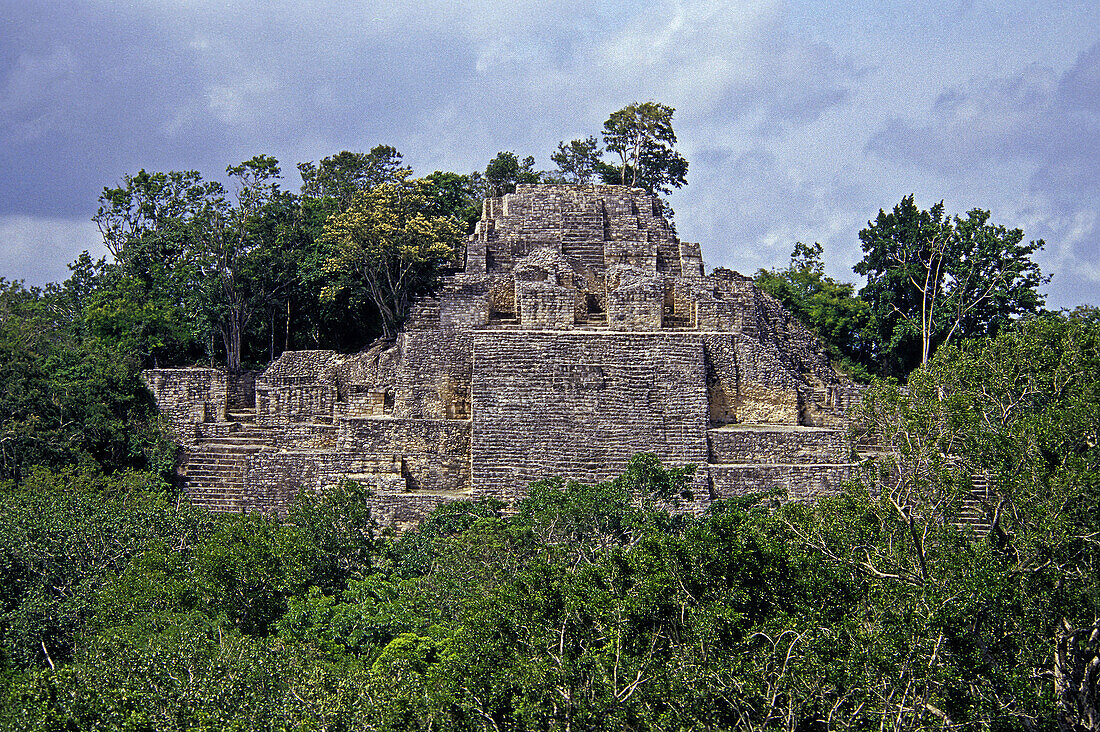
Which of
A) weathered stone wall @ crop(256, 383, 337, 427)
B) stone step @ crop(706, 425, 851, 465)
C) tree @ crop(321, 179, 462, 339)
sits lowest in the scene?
stone step @ crop(706, 425, 851, 465)

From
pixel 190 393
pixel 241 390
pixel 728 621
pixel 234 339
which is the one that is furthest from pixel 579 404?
pixel 234 339

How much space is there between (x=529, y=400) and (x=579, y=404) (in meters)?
1.08

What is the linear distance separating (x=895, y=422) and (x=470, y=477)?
1146 centimetres

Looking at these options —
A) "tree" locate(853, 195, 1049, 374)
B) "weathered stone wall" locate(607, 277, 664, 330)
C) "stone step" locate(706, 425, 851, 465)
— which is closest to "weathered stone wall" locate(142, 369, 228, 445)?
"weathered stone wall" locate(607, 277, 664, 330)

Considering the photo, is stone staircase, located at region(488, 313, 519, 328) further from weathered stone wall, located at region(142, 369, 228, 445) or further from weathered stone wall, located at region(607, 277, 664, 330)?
weathered stone wall, located at region(142, 369, 228, 445)

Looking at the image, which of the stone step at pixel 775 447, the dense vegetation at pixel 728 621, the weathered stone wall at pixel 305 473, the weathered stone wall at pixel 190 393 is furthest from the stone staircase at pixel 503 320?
the dense vegetation at pixel 728 621

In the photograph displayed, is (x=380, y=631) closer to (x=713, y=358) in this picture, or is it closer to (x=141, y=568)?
(x=141, y=568)

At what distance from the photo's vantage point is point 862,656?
45.6 feet

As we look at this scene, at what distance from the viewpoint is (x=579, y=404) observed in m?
26.2

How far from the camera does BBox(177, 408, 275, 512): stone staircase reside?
2767 centimetres

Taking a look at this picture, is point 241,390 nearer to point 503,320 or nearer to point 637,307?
point 503,320

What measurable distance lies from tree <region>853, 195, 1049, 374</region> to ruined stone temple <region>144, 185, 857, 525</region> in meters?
6.23

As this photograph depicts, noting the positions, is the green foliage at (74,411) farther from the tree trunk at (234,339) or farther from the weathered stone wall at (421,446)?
the weathered stone wall at (421,446)

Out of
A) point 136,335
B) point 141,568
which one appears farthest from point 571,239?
point 141,568
